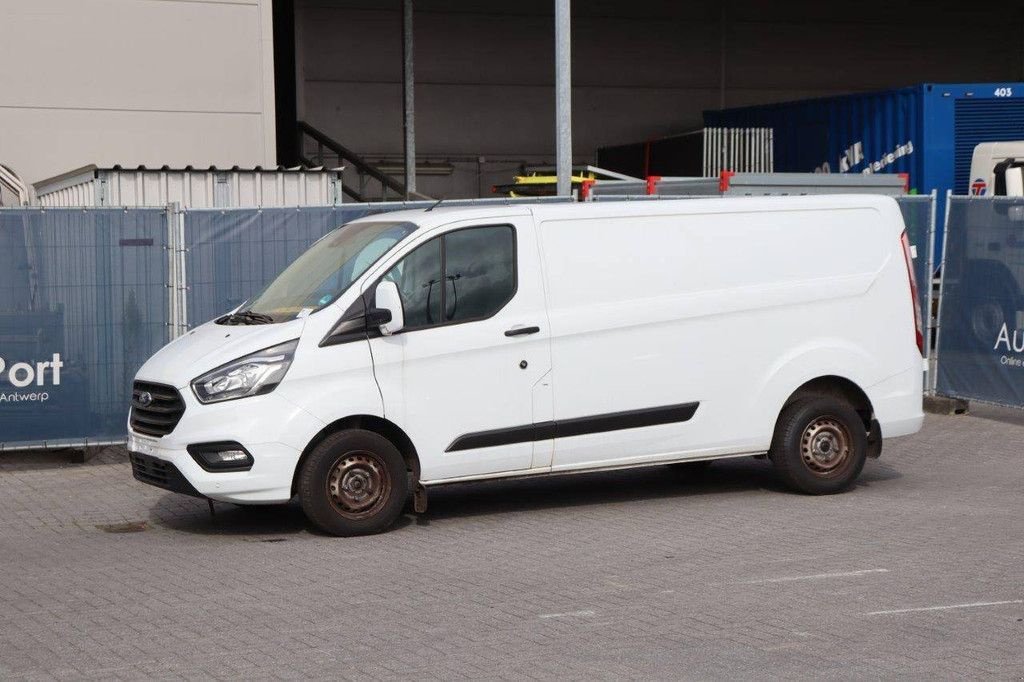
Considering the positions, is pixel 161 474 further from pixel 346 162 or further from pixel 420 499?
pixel 346 162

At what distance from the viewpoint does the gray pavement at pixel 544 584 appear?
20.0 ft

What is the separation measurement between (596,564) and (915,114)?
14127mm

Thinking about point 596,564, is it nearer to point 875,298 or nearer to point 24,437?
point 875,298

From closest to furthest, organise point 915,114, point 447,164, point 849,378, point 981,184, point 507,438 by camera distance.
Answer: point 507,438, point 849,378, point 981,184, point 915,114, point 447,164

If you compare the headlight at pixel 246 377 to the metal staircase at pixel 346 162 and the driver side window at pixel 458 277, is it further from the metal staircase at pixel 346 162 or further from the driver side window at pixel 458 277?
the metal staircase at pixel 346 162

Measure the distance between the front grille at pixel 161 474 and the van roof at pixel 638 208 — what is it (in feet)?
7.08

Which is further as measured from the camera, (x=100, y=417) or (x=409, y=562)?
(x=100, y=417)

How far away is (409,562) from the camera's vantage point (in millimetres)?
8188

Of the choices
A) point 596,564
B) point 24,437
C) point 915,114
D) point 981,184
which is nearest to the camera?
point 596,564

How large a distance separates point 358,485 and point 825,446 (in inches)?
131

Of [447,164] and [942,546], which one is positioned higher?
[447,164]

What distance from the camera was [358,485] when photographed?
8891 millimetres

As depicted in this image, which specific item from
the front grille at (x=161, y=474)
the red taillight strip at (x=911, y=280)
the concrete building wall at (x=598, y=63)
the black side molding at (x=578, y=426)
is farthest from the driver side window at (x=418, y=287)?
the concrete building wall at (x=598, y=63)

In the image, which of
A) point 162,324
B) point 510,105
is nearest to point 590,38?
point 510,105
